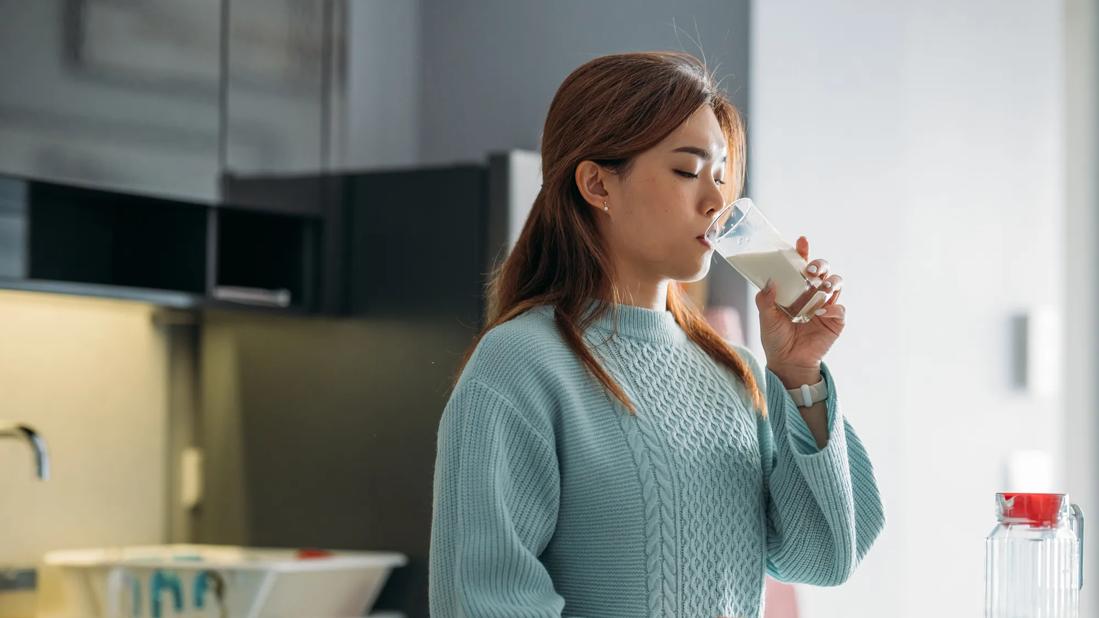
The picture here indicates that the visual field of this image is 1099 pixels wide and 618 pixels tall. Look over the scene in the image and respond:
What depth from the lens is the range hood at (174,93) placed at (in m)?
2.30

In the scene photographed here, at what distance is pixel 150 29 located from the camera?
2486mm

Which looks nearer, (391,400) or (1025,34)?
(391,400)

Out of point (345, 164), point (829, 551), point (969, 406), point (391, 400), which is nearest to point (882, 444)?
point (969, 406)

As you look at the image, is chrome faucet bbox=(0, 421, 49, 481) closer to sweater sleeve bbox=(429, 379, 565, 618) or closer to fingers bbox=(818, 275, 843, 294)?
sweater sleeve bbox=(429, 379, 565, 618)

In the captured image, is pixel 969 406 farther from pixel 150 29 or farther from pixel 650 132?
pixel 650 132

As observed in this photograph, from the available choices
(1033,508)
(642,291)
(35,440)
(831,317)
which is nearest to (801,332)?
(831,317)

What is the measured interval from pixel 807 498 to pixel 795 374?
114 mm

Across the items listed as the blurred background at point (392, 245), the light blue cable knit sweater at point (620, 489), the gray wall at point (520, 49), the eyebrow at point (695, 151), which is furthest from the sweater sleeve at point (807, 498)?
the gray wall at point (520, 49)

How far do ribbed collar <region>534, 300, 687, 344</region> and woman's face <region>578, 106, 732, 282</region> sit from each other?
0.19ft

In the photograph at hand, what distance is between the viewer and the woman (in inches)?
46.8

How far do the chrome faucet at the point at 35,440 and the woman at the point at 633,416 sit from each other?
4.03 feet

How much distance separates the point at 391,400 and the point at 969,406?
4.28 feet

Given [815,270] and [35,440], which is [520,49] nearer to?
[35,440]

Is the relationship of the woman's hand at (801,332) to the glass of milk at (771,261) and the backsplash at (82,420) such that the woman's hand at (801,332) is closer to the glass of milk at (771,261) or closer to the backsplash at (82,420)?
the glass of milk at (771,261)
